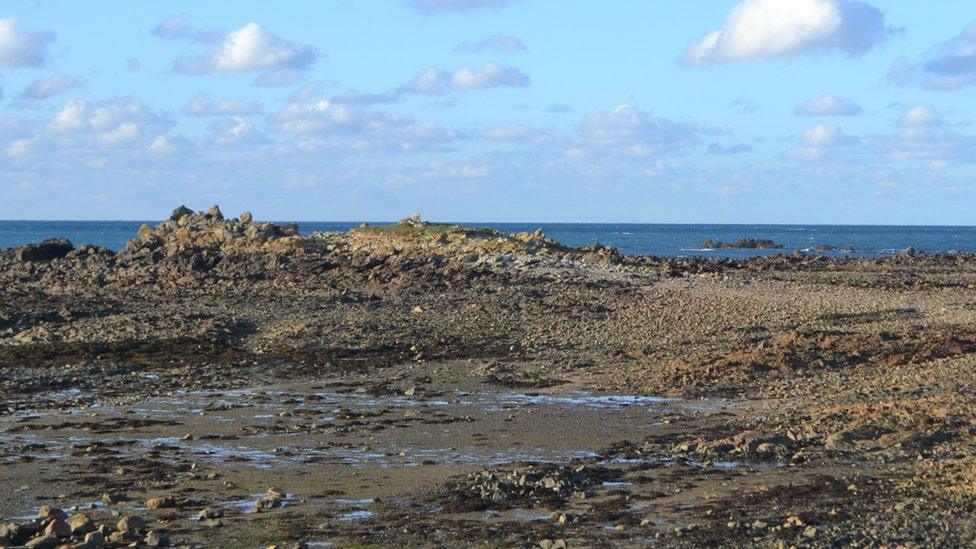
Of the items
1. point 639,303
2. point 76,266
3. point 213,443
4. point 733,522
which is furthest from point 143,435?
point 76,266

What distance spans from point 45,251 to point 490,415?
3843 cm

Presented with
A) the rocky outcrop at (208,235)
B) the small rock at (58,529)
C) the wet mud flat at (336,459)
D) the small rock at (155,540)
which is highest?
the rocky outcrop at (208,235)

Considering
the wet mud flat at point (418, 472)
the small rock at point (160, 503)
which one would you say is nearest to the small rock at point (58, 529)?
the wet mud flat at point (418, 472)

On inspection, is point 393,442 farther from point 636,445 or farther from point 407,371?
point 407,371

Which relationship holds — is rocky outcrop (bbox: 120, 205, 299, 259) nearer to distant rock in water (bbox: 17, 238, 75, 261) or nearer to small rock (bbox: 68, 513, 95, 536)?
distant rock in water (bbox: 17, 238, 75, 261)

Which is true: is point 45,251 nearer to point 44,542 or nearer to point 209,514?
point 209,514

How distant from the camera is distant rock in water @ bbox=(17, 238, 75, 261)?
160 feet

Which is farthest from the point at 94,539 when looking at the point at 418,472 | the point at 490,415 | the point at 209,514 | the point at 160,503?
the point at 490,415

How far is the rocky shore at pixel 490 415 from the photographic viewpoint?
10586 millimetres

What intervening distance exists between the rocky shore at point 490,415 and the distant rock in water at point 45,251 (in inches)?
476

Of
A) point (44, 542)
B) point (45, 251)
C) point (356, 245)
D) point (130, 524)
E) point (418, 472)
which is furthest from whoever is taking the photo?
point (356, 245)

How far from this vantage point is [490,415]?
17000mm

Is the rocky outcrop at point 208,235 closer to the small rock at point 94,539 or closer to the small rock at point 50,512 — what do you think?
the small rock at point 50,512

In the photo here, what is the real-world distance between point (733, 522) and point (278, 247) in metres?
41.4
